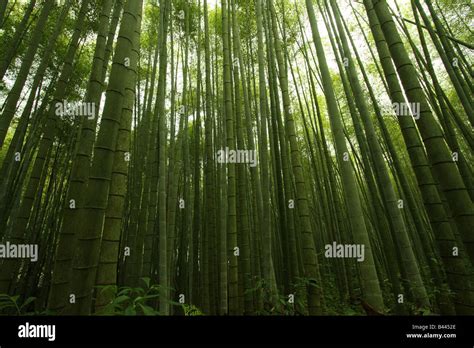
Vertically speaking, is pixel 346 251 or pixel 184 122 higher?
pixel 184 122

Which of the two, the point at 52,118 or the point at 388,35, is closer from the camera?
the point at 388,35

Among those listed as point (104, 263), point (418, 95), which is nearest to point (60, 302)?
point (104, 263)

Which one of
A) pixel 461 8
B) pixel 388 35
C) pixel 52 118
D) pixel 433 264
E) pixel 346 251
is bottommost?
pixel 433 264

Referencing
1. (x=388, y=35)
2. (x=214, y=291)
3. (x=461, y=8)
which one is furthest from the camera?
(x=461, y=8)

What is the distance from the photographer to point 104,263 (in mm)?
1332

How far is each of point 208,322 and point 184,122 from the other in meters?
3.82

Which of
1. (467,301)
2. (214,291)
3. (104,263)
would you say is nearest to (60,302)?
(104,263)

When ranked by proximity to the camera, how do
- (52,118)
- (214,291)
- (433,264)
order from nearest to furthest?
(52,118) < (433,264) < (214,291)

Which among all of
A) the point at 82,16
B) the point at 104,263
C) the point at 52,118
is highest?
the point at 82,16

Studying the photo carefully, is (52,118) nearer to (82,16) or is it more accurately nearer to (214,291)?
→ (82,16)

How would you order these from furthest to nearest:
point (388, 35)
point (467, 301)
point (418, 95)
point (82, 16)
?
point (82, 16)
point (388, 35)
point (418, 95)
point (467, 301)

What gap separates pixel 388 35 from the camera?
137 centimetres

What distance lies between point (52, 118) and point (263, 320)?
2.22 m

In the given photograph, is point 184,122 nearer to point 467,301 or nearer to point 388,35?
point 388,35
